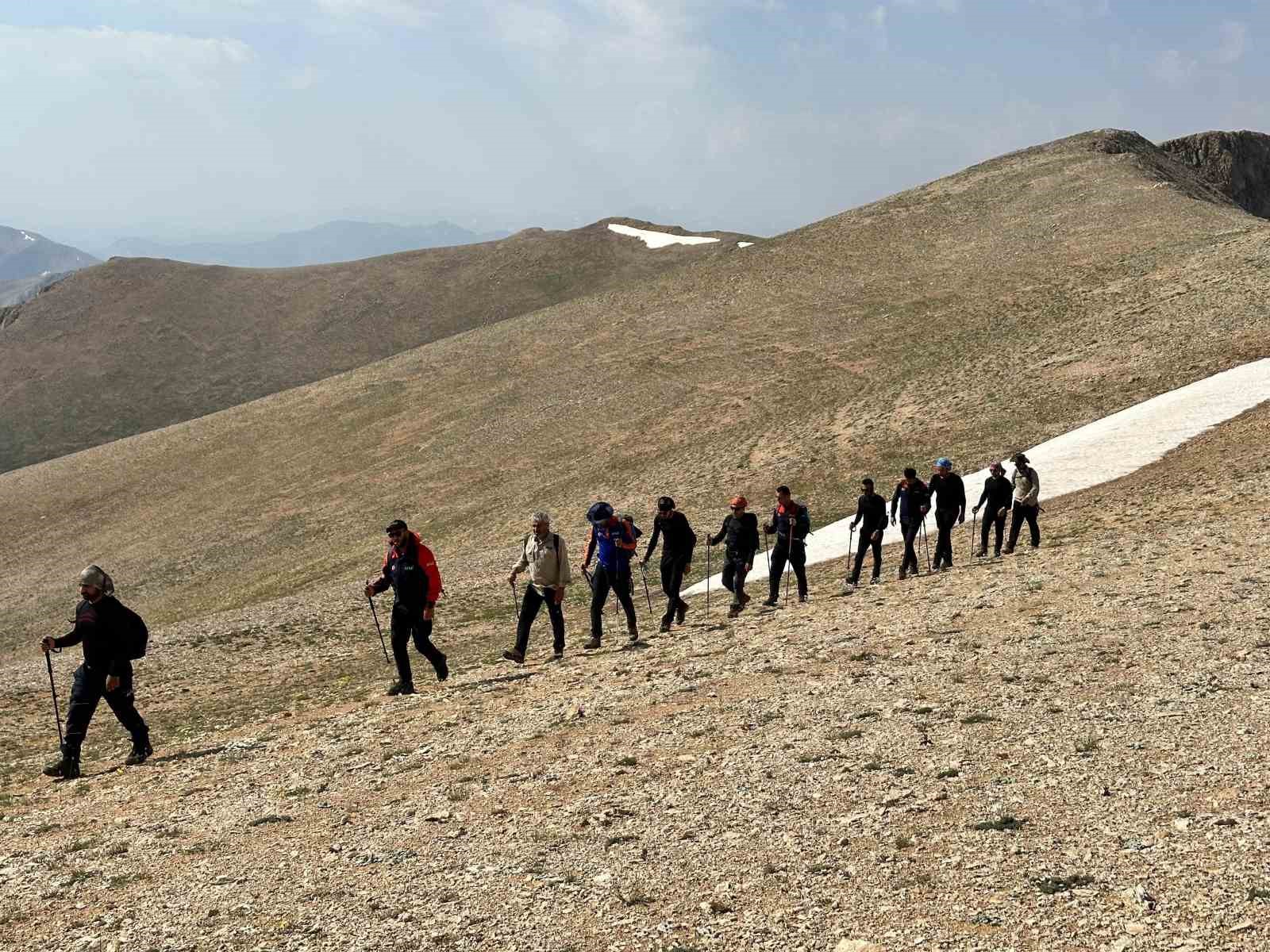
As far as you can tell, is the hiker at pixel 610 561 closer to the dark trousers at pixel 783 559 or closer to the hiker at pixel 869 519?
the dark trousers at pixel 783 559

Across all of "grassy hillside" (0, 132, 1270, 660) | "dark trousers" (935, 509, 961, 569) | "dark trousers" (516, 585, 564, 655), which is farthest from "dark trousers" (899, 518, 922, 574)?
"grassy hillside" (0, 132, 1270, 660)

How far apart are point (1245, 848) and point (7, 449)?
110188mm

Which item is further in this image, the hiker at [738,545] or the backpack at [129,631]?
the hiker at [738,545]

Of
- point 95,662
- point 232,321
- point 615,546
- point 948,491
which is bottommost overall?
point 95,662

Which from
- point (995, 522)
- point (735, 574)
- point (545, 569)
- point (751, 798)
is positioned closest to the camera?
point (751, 798)

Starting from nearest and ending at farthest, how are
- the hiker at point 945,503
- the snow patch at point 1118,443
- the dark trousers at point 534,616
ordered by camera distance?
1. the dark trousers at point 534,616
2. the hiker at point 945,503
3. the snow patch at point 1118,443

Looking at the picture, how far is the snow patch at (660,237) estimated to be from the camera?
118 meters

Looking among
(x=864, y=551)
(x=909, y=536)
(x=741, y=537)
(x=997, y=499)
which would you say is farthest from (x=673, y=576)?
(x=997, y=499)

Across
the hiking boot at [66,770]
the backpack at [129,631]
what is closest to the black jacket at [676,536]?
the backpack at [129,631]

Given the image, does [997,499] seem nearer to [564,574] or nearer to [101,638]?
[564,574]

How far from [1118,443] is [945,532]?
13.0 m

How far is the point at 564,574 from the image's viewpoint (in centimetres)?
1716

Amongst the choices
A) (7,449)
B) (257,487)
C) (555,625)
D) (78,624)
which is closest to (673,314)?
(257,487)

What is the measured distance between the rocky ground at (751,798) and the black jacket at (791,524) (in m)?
2.78
